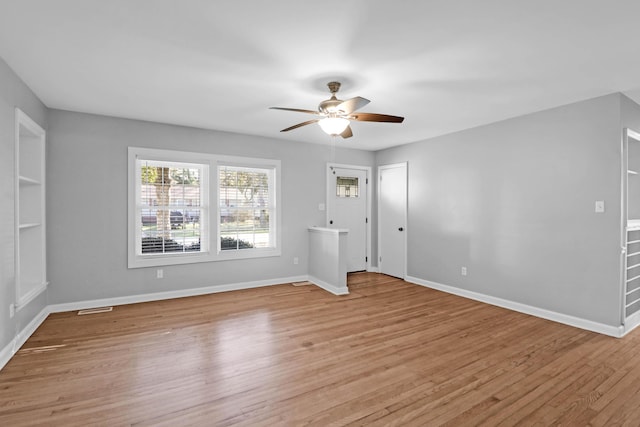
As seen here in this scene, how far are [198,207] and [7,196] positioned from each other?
86.1 inches

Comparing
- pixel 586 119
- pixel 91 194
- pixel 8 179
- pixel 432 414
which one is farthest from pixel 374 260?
pixel 8 179

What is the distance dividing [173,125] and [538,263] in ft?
16.9

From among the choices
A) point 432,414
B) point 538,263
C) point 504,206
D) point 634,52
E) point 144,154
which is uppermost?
point 634,52

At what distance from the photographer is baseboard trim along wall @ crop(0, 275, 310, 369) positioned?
2.72m

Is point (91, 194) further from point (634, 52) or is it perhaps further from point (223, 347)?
point (634, 52)

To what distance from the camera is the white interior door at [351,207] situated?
587cm

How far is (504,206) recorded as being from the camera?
4.13 meters

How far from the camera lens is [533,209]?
12.5ft

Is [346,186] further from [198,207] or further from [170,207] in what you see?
[170,207]

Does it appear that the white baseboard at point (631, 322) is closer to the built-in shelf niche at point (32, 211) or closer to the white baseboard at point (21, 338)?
the white baseboard at point (21, 338)

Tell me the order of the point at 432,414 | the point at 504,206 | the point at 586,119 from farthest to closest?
the point at 504,206 < the point at 586,119 < the point at 432,414

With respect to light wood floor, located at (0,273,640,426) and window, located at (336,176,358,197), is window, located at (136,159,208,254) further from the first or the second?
window, located at (336,176,358,197)

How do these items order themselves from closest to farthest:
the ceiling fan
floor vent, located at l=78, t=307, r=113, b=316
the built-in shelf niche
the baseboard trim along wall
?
the baseboard trim along wall < the ceiling fan < the built-in shelf niche < floor vent, located at l=78, t=307, r=113, b=316

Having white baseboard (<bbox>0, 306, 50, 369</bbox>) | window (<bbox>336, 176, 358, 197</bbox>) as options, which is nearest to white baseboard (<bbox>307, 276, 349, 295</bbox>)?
window (<bbox>336, 176, 358, 197</bbox>)
